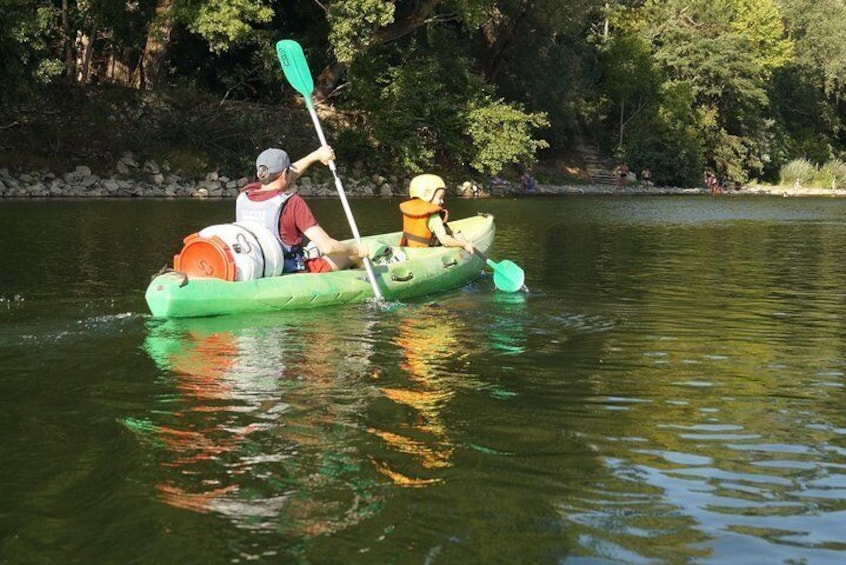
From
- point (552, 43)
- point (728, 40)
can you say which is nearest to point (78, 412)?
point (552, 43)

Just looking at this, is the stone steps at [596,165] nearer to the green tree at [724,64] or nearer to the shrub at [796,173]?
the green tree at [724,64]

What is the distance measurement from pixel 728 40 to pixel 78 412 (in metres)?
39.8

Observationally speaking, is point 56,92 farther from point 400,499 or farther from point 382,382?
point 400,499

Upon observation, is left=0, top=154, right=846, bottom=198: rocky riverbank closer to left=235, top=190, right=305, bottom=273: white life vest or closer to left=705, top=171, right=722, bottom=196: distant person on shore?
left=705, top=171, right=722, bottom=196: distant person on shore

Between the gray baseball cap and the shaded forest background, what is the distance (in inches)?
539

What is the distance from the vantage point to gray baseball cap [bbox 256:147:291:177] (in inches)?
305

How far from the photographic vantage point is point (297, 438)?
4.49 m

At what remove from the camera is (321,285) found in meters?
8.05

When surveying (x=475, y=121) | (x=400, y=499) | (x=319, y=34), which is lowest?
(x=400, y=499)

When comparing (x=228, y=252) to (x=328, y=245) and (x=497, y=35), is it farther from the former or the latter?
(x=497, y=35)

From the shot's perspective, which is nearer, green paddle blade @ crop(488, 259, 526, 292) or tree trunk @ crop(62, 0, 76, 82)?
green paddle blade @ crop(488, 259, 526, 292)

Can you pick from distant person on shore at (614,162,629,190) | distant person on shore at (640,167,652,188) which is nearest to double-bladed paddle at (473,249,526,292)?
distant person on shore at (614,162,629,190)

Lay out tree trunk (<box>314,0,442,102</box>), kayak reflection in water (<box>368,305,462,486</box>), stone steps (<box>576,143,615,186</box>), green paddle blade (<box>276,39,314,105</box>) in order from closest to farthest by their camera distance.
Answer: kayak reflection in water (<box>368,305,462,486</box>)
green paddle blade (<box>276,39,314,105</box>)
tree trunk (<box>314,0,442,102</box>)
stone steps (<box>576,143,615,186</box>)

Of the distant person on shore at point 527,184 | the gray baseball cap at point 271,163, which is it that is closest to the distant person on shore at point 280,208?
the gray baseball cap at point 271,163
